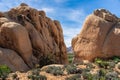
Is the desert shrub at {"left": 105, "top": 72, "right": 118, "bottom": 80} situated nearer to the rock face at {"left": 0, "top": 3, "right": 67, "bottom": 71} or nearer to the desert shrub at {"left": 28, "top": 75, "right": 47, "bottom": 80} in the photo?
the desert shrub at {"left": 28, "top": 75, "right": 47, "bottom": 80}

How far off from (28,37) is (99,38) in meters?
7.88

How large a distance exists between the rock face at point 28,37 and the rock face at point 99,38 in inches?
159

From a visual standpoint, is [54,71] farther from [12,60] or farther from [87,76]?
[12,60]

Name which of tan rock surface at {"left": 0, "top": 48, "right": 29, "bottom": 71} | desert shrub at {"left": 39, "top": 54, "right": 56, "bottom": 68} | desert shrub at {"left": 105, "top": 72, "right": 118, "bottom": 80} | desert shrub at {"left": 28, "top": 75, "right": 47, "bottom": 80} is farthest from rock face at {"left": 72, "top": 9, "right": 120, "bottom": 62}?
desert shrub at {"left": 28, "top": 75, "right": 47, "bottom": 80}

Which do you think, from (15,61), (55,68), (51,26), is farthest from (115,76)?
(51,26)

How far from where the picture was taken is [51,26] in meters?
42.2

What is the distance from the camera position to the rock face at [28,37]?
3259 cm

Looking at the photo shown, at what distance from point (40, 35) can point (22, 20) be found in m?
2.88

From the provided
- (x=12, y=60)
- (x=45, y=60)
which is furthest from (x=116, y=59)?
(x=12, y=60)

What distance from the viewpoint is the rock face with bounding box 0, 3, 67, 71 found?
32594mm

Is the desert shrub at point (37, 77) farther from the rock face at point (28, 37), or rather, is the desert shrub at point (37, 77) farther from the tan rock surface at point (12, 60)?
the rock face at point (28, 37)

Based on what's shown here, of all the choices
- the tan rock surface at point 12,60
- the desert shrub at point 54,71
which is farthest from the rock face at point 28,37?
the desert shrub at point 54,71

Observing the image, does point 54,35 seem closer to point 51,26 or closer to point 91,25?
point 51,26

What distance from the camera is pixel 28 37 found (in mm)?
34688
